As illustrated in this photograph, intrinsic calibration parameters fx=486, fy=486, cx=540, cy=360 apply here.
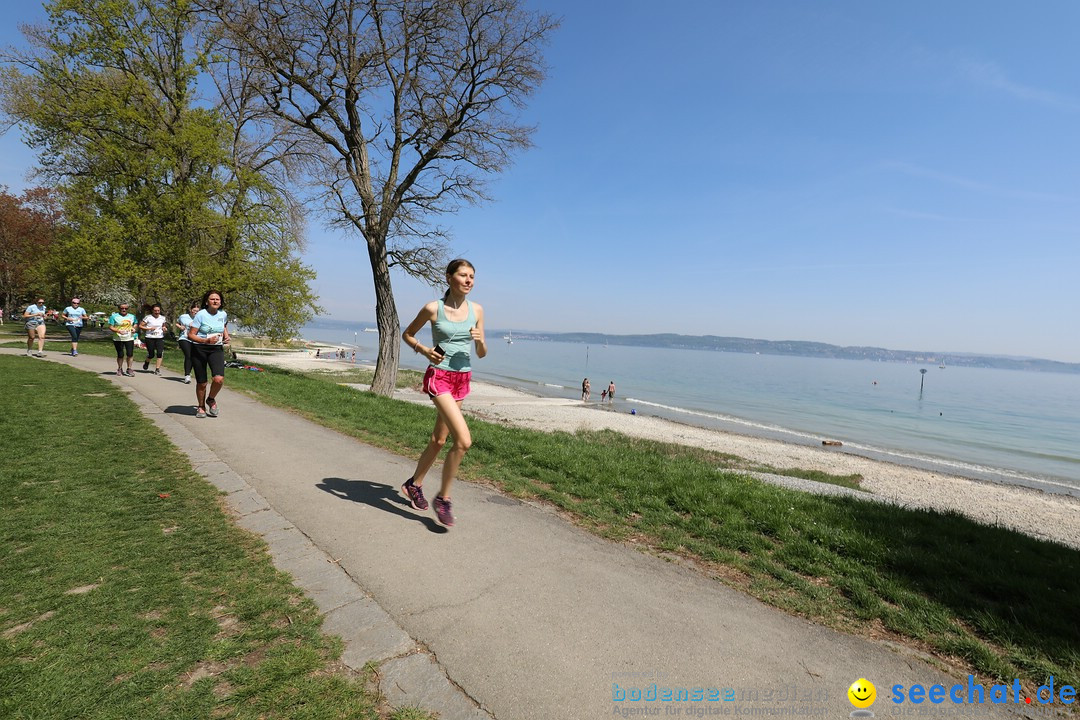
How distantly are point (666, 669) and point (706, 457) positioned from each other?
613 inches

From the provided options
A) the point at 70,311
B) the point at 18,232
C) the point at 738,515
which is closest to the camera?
the point at 738,515

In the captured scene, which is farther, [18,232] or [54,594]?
[18,232]

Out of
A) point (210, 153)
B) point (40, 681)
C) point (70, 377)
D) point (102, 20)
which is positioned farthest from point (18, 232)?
point (40, 681)

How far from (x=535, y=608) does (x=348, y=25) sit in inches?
683

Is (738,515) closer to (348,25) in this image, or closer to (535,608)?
(535,608)

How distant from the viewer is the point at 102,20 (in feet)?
61.6

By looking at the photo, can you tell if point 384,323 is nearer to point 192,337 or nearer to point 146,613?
point 192,337

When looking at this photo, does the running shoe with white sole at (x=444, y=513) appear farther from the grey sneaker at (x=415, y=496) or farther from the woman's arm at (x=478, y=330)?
the woman's arm at (x=478, y=330)

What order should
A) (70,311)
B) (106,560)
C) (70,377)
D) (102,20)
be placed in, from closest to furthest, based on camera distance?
(106,560) → (70,377) → (70,311) → (102,20)

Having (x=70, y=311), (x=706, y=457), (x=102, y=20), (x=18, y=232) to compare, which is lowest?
(x=706, y=457)

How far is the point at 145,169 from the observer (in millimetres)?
18891

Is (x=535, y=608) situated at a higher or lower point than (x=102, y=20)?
lower

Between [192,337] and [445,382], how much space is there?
20.6ft

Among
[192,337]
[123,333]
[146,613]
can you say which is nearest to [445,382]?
[146,613]
